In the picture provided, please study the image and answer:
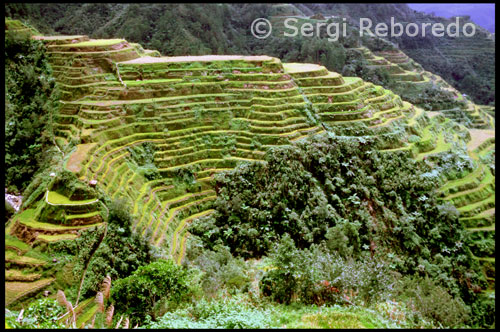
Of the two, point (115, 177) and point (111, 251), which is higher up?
point (115, 177)

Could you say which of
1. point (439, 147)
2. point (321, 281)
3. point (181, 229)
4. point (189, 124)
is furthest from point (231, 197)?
point (439, 147)

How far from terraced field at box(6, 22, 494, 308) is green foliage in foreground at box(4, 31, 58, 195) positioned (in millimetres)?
804

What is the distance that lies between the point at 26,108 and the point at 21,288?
40.0ft

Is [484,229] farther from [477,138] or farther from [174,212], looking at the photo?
[174,212]

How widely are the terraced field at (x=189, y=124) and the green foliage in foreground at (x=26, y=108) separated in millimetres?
804

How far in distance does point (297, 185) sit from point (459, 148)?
35.7 feet

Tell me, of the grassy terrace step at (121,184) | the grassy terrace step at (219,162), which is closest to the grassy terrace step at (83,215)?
the grassy terrace step at (121,184)

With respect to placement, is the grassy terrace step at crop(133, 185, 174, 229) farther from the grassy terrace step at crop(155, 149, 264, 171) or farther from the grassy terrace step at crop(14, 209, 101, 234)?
the grassy terrace step at crop(14, 209, 101, 234)

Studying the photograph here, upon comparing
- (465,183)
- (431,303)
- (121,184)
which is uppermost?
(121,184)

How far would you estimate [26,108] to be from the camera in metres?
19.6

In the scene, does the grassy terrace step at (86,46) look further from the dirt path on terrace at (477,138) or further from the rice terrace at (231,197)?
the dirt path on terrace at (477,138)

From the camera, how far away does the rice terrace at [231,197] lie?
423 inches

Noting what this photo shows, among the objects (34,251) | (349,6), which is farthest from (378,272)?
(349,6)

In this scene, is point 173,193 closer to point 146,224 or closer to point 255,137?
point 146,224
